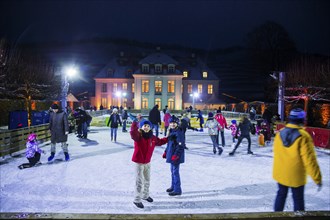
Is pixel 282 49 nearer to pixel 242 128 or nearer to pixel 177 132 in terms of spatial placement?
pixel 242 128

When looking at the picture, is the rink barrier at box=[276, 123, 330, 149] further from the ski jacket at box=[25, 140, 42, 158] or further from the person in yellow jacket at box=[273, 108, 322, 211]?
the ski jacket at box=[25, 140, 42, 158]

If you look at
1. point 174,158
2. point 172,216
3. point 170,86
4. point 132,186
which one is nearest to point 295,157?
point 172,216

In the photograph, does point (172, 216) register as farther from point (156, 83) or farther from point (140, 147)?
point (156, 83)

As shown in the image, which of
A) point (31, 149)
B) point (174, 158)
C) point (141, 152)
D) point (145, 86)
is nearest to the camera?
point (141, 152)

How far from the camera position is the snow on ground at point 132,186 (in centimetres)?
522

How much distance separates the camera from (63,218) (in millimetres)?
2240

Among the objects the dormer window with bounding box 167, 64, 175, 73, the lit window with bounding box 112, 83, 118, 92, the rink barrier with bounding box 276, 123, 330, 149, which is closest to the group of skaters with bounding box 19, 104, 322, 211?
the rink barrier with bounding box 276, 123, 330, 149

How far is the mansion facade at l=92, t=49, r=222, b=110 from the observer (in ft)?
158

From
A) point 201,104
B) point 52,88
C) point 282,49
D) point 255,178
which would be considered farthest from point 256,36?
point 255,178

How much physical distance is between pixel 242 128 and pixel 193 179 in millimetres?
4098

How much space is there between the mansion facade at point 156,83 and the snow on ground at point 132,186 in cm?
3790

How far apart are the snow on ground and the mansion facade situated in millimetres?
37895

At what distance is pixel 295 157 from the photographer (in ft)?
11.9

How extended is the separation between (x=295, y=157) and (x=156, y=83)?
45.4 metres
